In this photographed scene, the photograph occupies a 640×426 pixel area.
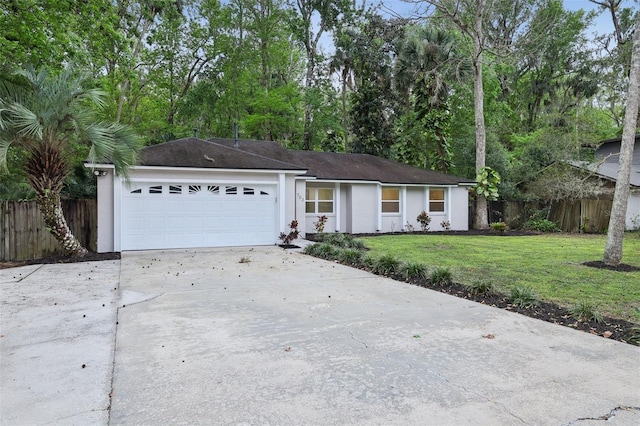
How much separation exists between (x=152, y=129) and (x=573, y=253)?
2190 centimetres

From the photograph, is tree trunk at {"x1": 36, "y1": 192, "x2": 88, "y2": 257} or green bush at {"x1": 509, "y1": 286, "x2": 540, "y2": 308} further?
tree trunk at {"x1": 36, "y1": 192, "x2": 88, "y2": 257}

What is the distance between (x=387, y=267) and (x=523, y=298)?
2971mm

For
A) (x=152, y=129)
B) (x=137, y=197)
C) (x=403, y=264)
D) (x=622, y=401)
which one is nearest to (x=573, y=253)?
(x=403, y=264)

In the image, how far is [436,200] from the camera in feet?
60.5

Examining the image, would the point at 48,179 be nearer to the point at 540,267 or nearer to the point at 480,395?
the point at 480,395

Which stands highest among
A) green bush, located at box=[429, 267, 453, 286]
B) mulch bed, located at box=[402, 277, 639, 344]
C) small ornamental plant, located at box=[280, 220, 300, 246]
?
small ornamental plant, located at box=[280, 220, 300, 246]

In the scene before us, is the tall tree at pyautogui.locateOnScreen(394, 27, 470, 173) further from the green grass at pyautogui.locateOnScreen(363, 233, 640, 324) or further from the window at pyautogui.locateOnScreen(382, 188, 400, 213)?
the green grass at pyautogui.locateOnScreen(363, 233, 640, 324)

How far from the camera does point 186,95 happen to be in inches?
992

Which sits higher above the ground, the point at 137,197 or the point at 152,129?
the point at 152,129

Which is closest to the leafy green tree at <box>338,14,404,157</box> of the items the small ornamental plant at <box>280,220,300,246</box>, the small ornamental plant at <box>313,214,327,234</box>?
the small ornamental plant at <box>313,214,327,234</box>

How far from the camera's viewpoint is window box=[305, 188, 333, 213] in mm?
16328

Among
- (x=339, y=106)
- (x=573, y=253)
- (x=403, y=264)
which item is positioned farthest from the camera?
(x=339, y=106)

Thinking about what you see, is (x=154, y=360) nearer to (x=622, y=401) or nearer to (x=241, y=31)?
(x=622, y=401)

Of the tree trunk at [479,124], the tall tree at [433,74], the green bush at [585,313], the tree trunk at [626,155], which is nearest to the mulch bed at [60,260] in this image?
the green bush at [585,313]
